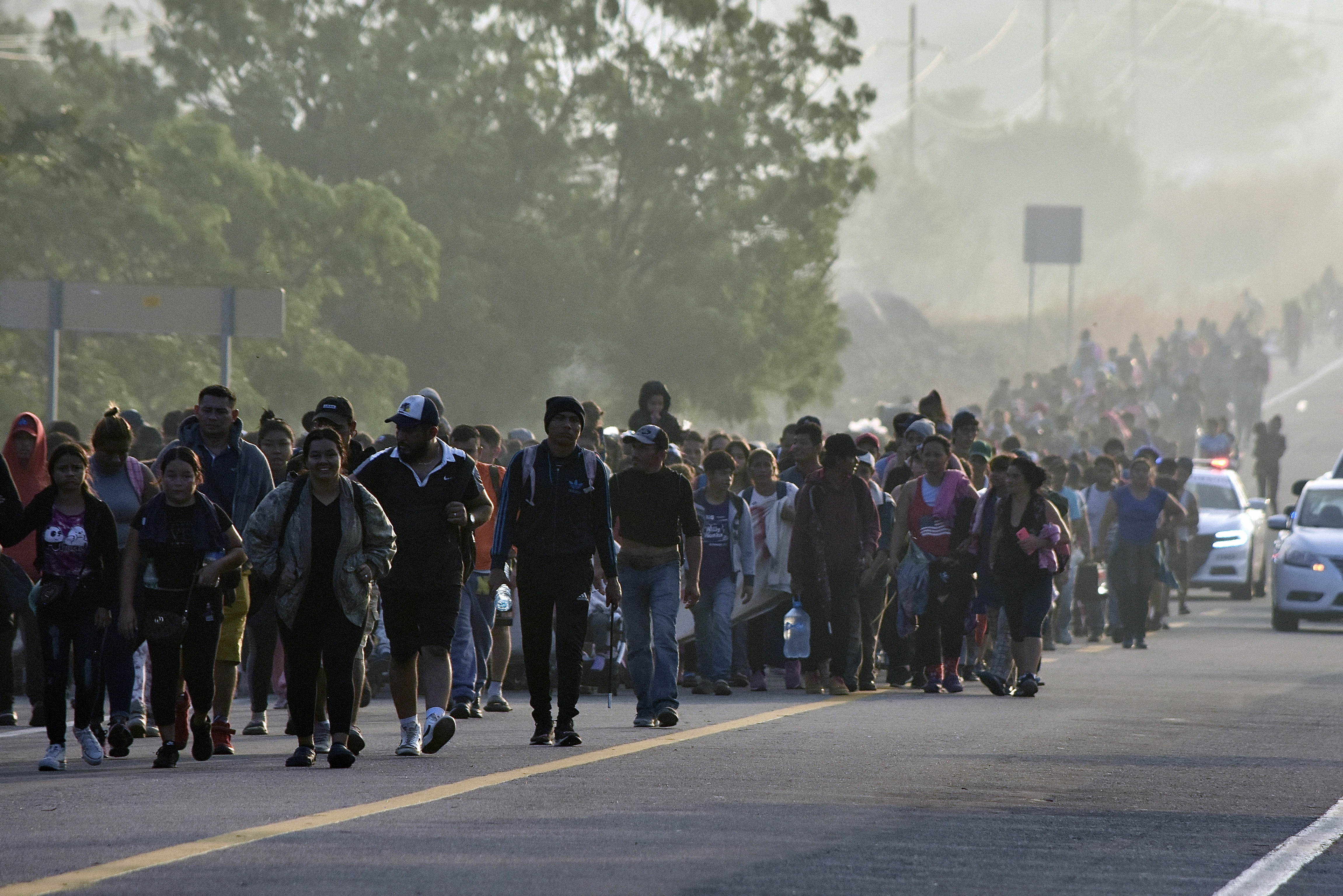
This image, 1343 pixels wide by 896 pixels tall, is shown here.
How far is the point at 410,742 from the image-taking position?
1127 cm

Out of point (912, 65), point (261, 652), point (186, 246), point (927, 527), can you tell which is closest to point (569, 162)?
point (186, 246)

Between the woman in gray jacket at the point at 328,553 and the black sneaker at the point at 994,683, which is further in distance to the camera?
the black sneaker at the point at 994,683

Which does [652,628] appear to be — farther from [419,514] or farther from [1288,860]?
[1288,860]

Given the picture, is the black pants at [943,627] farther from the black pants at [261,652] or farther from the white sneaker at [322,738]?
the white sneaker at [322,738]

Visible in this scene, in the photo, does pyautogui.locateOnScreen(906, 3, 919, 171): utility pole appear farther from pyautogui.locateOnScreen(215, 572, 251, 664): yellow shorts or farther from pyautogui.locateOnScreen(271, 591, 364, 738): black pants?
pyautogui.locateOnScreen(271, 591, 364, 738): black pants

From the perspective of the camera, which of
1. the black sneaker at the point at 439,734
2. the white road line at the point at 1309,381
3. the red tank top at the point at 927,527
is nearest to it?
the black sneaker at the point at 439,734

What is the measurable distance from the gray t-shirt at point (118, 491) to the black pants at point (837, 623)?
5.06 m

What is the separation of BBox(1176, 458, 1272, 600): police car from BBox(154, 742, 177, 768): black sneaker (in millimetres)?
20459

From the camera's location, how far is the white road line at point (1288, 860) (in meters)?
7.88

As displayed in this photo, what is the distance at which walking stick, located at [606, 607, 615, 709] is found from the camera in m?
12.8

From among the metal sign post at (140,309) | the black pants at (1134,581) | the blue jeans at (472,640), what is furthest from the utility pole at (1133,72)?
the blue jeans at (472,640)

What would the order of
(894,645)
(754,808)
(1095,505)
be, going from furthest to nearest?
(1095,505) → (894,645) → (754,808)

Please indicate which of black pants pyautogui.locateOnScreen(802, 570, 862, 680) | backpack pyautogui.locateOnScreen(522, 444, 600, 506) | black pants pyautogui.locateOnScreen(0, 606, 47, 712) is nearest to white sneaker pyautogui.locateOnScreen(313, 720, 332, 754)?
backpack pyautogui.locateOnScreen(522, 444, 600, 506)

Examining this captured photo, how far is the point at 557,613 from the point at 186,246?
23853mm
